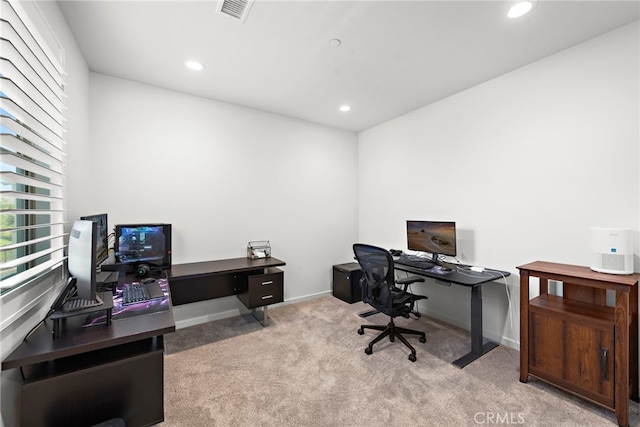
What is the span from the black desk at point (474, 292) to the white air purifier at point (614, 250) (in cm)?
78

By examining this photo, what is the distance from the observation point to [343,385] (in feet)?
7.19

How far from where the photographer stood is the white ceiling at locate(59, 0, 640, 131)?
1.93 metres

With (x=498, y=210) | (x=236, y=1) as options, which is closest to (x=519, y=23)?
(x=498, y=210)

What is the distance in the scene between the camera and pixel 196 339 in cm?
293

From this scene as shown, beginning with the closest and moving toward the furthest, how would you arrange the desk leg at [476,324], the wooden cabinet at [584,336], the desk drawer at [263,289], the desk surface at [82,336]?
the desk surface at [82,336]
the wooden cabinet at [584,336]
the desk leg at [476,324]
the desk drawer at [263,289]

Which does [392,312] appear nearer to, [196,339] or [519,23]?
[196,339]

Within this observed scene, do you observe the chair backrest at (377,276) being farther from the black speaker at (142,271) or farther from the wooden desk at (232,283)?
the black speaker at (142,271)

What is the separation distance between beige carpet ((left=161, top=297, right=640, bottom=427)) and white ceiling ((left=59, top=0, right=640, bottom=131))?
282cm

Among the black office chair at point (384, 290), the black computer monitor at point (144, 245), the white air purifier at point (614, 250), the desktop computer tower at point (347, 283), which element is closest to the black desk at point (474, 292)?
the black office chair at point (384, 290)

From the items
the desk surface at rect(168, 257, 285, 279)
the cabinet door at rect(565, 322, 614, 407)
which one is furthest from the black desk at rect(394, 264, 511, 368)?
the desk surface at rect(168, 257, 285, 279)

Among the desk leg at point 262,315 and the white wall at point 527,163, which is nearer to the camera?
the white wall at point 527,163

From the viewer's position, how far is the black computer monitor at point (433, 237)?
305cm

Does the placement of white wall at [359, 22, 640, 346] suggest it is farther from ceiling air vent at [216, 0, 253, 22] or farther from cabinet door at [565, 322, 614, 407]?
ceiling air vent at [216, 0, 253, 22]

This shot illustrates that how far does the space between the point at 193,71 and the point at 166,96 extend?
637mm
